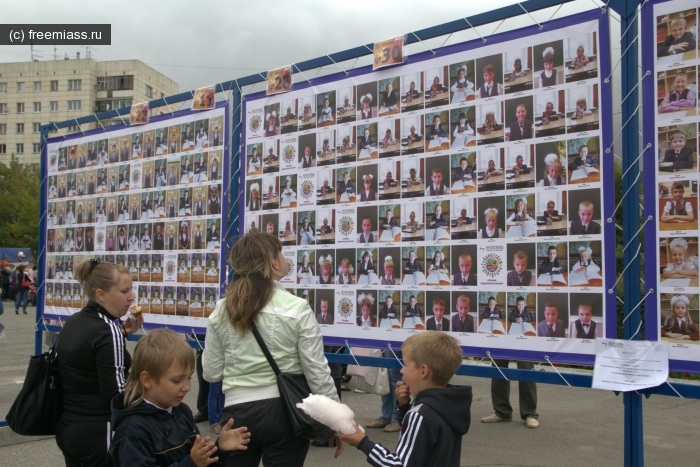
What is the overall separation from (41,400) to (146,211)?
3806 mm

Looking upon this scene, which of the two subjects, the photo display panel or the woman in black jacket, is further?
the photo display panel

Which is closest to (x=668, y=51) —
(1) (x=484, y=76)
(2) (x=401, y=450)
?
(1) (x=484, y=76)

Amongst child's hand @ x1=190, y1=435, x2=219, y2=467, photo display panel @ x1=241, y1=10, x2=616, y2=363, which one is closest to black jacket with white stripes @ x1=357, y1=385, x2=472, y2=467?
child's hand @ x1=190, y1=435, x2=219, y2=467

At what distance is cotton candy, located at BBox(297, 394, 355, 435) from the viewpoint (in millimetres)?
2684

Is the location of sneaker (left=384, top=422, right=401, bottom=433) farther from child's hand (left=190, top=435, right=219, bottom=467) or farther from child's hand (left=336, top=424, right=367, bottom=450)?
child's hand (left=190, top=435, right=219, bottom=467)

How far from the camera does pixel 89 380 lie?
135 inches

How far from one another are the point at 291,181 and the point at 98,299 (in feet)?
7.64

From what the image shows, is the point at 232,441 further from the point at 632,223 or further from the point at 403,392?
the point at 632,223

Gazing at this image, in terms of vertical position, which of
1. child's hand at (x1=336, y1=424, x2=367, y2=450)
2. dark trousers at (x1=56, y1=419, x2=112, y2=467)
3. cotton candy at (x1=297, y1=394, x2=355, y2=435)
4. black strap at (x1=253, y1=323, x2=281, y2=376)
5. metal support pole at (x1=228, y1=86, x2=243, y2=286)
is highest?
metal support pole at (x1=228, y1=86, x2=243, y2=286)

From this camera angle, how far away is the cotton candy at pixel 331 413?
→ 268 centimetres

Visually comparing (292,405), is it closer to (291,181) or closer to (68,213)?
(291,181)

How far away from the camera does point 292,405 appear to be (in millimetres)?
3180

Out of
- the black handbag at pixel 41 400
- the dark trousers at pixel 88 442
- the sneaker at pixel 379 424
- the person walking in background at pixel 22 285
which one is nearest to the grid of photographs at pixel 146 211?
the sneaker at pixel 379 424

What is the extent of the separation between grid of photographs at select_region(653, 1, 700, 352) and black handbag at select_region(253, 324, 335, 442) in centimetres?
199
